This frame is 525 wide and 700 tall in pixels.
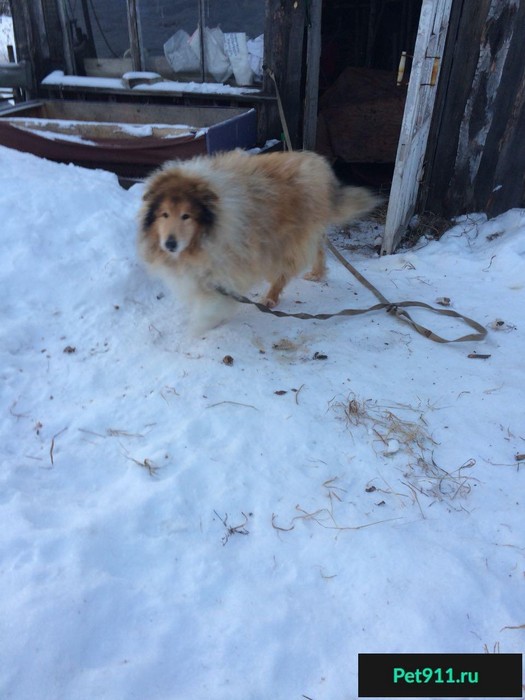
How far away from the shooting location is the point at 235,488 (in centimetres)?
214

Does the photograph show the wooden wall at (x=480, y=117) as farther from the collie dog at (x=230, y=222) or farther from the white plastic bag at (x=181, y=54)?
the white plastic bag at (x=181, y=54)

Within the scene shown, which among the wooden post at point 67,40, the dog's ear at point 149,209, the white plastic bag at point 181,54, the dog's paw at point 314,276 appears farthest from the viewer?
the wooden post at point 67,40

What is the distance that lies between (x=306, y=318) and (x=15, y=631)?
2287 millimetres

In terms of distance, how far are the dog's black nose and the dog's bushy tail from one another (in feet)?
4.70

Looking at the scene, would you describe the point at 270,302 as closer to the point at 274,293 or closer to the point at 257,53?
the point at 274,293

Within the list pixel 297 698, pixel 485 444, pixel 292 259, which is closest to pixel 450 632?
Result: pixel 297 698

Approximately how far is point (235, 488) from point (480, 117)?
14.6ft

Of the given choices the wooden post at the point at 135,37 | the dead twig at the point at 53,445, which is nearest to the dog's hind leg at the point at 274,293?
the dead twig at the point at 53,445

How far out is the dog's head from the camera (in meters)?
2.73

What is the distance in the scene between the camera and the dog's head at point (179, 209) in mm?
2732

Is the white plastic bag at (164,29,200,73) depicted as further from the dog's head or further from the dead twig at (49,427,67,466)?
the dead twig at (49,427,67,466)

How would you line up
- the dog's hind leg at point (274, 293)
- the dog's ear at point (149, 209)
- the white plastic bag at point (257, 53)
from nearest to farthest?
1. the dog's ear at point (149, 209)
2. the dog's hind leg at point (274, 293)
3. the white plastic bag at point (257, 53)

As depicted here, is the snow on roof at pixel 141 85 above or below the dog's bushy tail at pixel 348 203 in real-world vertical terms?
above

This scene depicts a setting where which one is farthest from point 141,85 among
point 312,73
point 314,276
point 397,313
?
point 397,313
